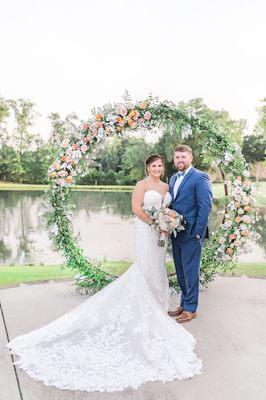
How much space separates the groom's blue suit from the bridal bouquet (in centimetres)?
15

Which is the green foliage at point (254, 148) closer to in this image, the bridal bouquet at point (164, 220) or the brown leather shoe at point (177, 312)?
the brown leather shoe at point (177, 312)

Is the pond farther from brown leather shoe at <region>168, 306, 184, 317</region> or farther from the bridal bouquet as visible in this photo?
the bridal bouquet

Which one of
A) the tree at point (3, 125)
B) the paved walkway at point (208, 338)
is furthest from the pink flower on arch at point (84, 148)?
the tree at point (3, 125)

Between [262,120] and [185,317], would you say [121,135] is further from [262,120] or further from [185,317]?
[262,120]

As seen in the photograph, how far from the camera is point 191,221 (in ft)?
18.1

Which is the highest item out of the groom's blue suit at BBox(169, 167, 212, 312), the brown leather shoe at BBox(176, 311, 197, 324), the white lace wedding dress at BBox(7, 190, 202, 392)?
the groom's blue suit at BBox(169, 167, 212, 312)

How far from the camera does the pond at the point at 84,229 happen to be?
50.8 feet

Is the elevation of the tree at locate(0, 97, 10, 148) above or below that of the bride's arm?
above

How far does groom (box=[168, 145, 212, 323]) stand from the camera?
5449 millimetres

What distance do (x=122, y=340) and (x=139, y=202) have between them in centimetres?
161

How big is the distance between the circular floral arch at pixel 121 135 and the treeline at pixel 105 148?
0.25 m

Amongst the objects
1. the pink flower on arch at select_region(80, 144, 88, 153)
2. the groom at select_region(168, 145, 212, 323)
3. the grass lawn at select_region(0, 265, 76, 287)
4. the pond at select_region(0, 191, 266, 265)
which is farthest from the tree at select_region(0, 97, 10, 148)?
the groom at select_region(168, 145, 212, 323)

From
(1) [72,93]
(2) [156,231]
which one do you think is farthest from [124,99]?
(1) [72,93]

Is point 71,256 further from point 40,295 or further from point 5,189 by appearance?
point 5,189
